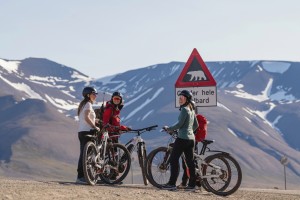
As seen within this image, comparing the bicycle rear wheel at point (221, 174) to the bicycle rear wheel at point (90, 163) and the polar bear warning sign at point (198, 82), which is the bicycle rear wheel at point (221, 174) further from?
the bicycle rear wheel at point (90, 163)

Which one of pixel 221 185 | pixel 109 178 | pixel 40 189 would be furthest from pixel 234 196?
pixel 40 189

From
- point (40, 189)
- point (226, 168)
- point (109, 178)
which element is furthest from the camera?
point (109, 178)

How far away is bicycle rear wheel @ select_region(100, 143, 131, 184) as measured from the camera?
1496 cm

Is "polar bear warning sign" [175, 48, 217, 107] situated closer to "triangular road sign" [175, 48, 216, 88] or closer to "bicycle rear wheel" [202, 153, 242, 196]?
"triangular road sign" [175, 48, 216, 88]

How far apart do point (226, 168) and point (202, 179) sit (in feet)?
2.01

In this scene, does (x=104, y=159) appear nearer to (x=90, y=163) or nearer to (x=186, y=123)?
(x=90, y=163)

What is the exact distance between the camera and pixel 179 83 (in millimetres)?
15812

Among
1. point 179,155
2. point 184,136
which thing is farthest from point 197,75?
point 179,155

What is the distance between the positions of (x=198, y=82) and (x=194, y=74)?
Result: 25cm

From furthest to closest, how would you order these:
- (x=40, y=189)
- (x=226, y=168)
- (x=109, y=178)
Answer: (x=109, y=178)
(x=226, y=168)
(x=40, y=189)

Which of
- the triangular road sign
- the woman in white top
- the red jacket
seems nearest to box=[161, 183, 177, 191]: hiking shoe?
the woman in white top

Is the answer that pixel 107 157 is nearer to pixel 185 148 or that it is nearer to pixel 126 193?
pixel 185 148

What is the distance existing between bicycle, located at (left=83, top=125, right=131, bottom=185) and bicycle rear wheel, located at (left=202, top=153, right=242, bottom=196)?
79.1 inches

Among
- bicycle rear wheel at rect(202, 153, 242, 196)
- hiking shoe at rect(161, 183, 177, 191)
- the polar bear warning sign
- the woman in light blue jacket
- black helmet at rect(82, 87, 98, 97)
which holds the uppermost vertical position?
the polar bear warning sign
